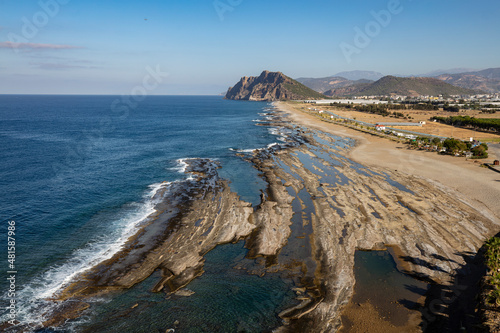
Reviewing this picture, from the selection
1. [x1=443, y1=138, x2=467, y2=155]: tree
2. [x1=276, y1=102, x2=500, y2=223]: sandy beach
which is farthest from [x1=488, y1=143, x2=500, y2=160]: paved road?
[x1=443, y1=138, x2=467, y2=155]: tree

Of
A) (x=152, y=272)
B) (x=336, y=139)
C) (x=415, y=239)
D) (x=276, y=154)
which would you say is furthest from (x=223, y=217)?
(x=336, y=139)

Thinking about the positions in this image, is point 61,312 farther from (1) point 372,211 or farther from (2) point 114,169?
(2) point 114,169

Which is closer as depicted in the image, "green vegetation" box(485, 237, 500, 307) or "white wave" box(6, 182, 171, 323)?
"green vegetation" box(485, 237, 500, 307)

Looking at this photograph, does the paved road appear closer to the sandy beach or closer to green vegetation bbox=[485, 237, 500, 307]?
the sandy beach

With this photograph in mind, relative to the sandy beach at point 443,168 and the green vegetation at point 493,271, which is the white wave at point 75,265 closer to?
the green vegetation at point 493,271

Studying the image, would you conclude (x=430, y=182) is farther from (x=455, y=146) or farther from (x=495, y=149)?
(x=495, y=149)
